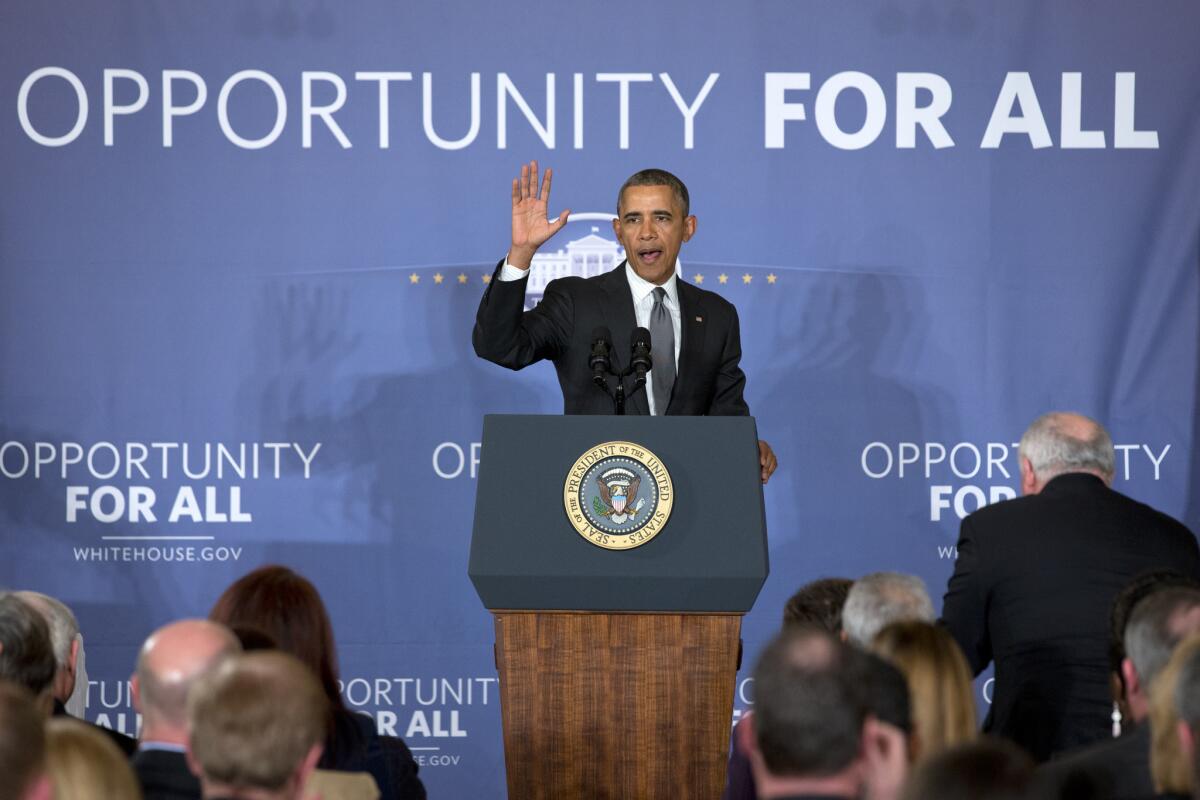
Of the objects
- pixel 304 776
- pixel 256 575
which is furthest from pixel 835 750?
pixel 256 575

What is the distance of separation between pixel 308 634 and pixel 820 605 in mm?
1130

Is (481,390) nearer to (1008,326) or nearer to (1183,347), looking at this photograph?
(1008,326)

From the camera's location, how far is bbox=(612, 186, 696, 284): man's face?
4035 millimetres

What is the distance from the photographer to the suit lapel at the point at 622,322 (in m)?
3.97

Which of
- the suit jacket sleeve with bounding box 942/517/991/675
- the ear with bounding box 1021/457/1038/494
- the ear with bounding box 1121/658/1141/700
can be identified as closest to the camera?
the ear with bounding box 1121/658/1141/700

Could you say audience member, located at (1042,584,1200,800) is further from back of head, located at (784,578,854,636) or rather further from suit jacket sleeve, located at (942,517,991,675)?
suit jacket sleeve, located at (942,517,991,675)

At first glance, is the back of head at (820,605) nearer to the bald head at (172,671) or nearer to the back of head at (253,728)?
the bald head at (172,671)

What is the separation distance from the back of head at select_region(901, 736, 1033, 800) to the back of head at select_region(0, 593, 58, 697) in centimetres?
173

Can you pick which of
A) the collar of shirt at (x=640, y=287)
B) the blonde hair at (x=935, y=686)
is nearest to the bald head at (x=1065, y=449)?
the collar of shirt at (x=640, y=287)

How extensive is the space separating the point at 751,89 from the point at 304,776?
4.09 meters

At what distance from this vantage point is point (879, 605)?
2914mm

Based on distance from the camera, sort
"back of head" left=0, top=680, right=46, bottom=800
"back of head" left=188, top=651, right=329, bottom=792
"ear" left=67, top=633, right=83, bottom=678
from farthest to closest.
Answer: "ear" left=67, top=633, right=83, bottom=678
"back of head" left=188, top=651, right=329, bottom=792
"back of head" left=0, top=680, right=46, bottom=800

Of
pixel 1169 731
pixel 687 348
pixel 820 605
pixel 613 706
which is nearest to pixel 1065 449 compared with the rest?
pixel 820 605

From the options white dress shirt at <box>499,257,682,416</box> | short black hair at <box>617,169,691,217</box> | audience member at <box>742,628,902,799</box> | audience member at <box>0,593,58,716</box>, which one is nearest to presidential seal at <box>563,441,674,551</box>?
white dress shirt at <box>499,257,682,416</box>
